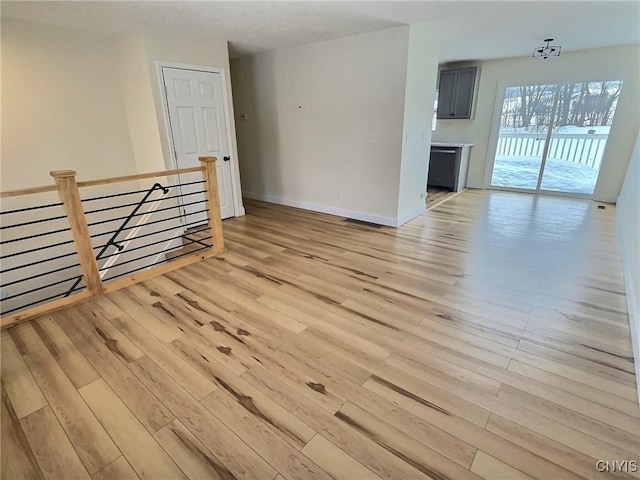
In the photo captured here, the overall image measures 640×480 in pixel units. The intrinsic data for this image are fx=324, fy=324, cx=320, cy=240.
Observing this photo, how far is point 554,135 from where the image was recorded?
5.89 meters

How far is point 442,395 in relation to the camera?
170 cm

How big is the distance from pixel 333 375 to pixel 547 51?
5.52 m

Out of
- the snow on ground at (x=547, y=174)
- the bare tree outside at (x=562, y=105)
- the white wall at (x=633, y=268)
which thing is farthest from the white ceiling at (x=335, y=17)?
the snow on ground at (x=547, y=174)

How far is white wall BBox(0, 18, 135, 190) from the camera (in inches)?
133

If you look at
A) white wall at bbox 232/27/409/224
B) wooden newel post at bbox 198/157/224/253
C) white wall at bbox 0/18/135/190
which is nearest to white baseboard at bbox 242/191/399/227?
white wall at bbox 232/27/409/224

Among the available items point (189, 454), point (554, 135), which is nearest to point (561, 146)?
point (554, 135)

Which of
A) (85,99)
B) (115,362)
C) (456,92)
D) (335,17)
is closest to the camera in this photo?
(115,362)

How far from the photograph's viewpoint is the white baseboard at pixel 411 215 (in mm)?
4453

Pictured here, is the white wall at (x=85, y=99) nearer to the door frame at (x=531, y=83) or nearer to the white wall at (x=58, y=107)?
the white wall at (x=58, y=107)

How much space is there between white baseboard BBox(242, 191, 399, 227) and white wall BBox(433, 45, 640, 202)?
3431mm

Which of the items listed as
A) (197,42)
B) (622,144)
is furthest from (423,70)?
(622,144)

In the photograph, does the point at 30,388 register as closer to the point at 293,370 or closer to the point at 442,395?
the point at 293,370

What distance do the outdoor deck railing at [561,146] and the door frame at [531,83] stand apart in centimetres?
14

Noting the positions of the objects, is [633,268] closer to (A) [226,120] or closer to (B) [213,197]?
(B) [213,197]
